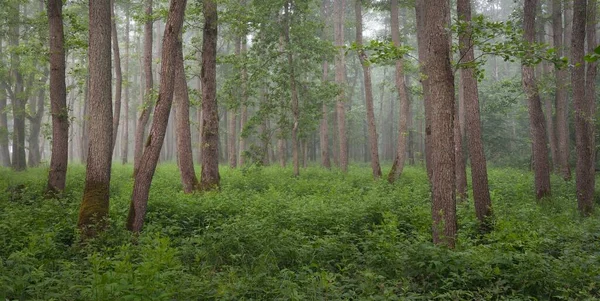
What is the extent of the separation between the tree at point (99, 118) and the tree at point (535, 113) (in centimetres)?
1189

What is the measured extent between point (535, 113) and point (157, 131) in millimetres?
12210

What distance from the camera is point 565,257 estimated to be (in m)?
6.98

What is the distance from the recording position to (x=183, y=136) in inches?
581

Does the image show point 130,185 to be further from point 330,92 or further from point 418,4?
point 418,4

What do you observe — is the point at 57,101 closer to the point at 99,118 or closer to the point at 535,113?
the point at 99,118

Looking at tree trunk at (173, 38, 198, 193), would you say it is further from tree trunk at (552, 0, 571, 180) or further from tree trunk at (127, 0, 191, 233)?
tree trunk at (552, 0, 571, 180)

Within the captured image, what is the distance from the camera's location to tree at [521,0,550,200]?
13.8 meters

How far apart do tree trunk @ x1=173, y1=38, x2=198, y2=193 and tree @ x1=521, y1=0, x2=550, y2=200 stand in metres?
11.1

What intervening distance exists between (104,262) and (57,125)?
26.7ft

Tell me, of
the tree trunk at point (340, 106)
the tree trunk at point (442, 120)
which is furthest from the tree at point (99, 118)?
the tree trunk at point (340, 106)

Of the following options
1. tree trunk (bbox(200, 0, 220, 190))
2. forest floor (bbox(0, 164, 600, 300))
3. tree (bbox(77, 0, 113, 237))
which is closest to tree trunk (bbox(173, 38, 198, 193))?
tree trunk (bbox(200, 0, 220, 190))

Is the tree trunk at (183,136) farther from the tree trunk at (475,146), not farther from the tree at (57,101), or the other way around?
the tree trunk at (475,146)

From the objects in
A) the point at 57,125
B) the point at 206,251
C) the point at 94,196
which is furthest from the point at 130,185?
the point at 206,251

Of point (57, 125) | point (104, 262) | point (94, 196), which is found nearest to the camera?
point (104, 262)
